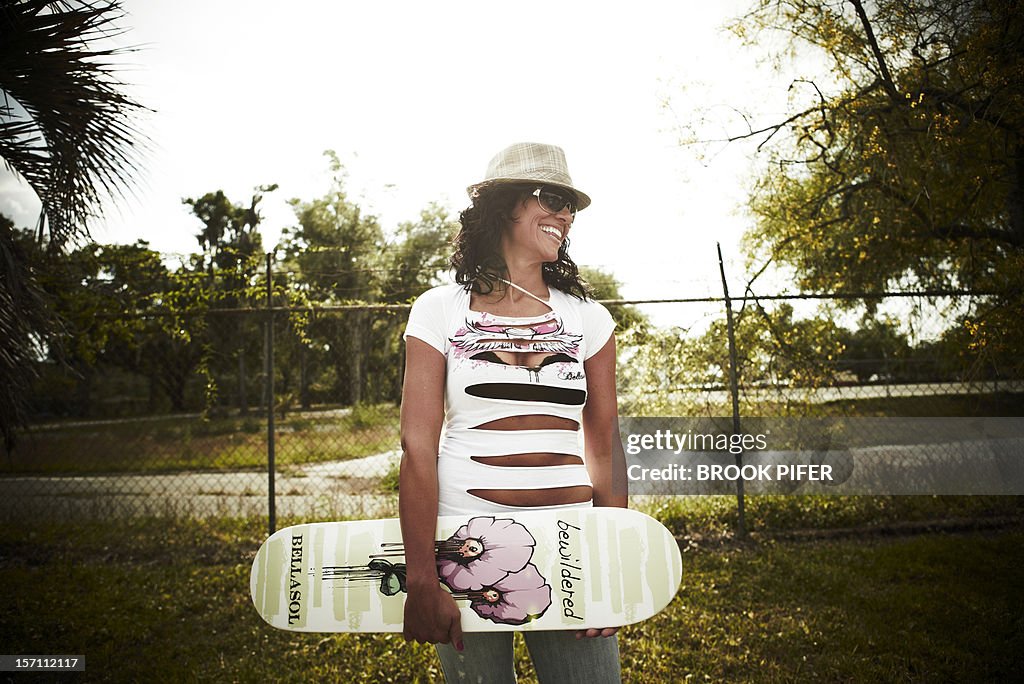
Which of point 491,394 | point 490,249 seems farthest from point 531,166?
point 491,394

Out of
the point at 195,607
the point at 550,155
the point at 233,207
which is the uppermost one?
the point at 233,207

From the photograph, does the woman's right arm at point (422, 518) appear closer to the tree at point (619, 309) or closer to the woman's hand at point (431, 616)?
Result: the woman's hand at point (431, 616)

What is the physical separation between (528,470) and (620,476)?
0.31 m

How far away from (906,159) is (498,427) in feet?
14.9

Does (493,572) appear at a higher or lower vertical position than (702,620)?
higher

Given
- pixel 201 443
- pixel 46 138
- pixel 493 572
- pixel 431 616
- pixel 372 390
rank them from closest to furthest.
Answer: pixel 431 616 → pixel 493 572 → pixel 46 138 → pixel 372 390 → pixel 201 443

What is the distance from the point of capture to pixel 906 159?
4395 mm

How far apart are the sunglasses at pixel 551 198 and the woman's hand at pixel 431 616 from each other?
36.5 inches

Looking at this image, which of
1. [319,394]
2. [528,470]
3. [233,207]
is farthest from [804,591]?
[233,207]

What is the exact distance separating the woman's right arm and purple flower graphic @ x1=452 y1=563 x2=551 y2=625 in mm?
69

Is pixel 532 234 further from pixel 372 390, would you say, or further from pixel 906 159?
pixel 372 390

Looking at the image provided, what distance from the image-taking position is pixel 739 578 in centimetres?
391

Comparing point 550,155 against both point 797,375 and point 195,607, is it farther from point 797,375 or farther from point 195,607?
point 797,375

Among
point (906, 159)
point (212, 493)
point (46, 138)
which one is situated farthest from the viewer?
point (212, 493)
